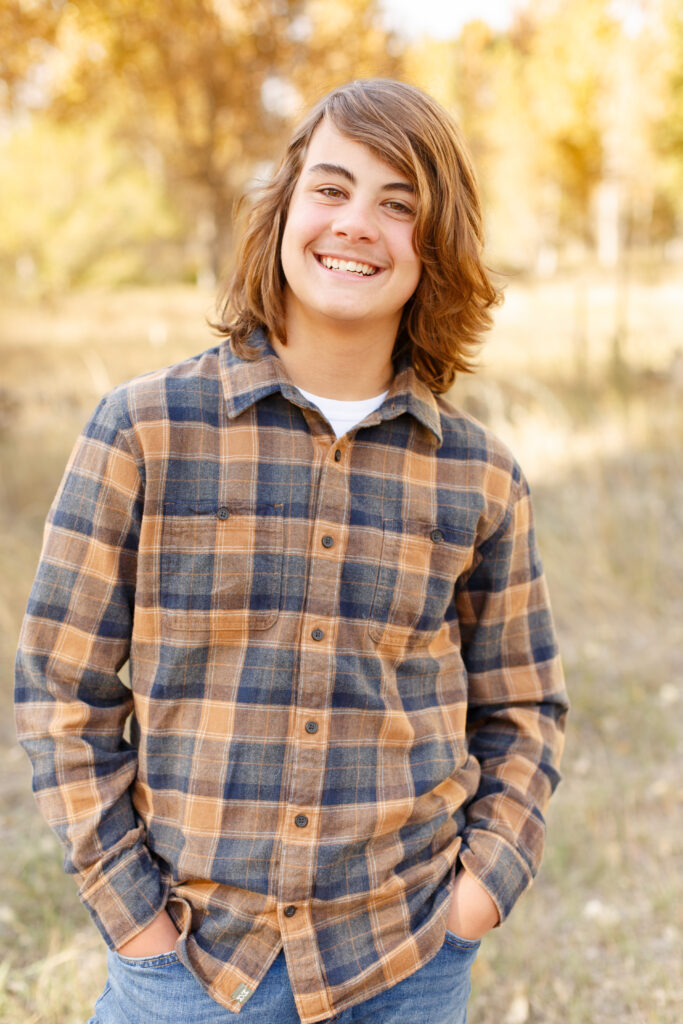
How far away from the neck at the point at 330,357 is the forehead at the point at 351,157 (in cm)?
26

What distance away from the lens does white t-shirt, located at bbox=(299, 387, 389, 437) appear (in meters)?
1.56

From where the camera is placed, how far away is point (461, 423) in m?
1.67

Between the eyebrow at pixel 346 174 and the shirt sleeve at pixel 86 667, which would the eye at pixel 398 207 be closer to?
the eyebrow at pixel 346 174

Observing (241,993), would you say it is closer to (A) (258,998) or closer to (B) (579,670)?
(A) (258,998)

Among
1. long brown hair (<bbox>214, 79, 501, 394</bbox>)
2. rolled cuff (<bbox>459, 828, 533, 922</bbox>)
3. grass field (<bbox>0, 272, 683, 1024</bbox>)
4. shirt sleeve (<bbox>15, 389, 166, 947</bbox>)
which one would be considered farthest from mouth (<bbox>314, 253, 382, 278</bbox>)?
grass field (<bbox>0, 272, 683, 1024</bbox>)

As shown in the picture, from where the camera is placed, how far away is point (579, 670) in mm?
3701

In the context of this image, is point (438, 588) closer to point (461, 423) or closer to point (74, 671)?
point (461, 423)

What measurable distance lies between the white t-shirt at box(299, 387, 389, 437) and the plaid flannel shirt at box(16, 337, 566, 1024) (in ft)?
0.15

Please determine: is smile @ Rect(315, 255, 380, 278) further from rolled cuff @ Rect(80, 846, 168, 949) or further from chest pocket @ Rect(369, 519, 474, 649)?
rolled cuff @ Rect(80, 846, 168, 949)

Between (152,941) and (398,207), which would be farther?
(398,207)

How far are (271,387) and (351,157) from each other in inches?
16.7

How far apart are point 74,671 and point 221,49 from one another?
718 cm

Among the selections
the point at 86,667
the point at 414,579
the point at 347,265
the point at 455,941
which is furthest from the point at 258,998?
the point at 347,265

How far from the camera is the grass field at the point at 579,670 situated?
2.25 m
